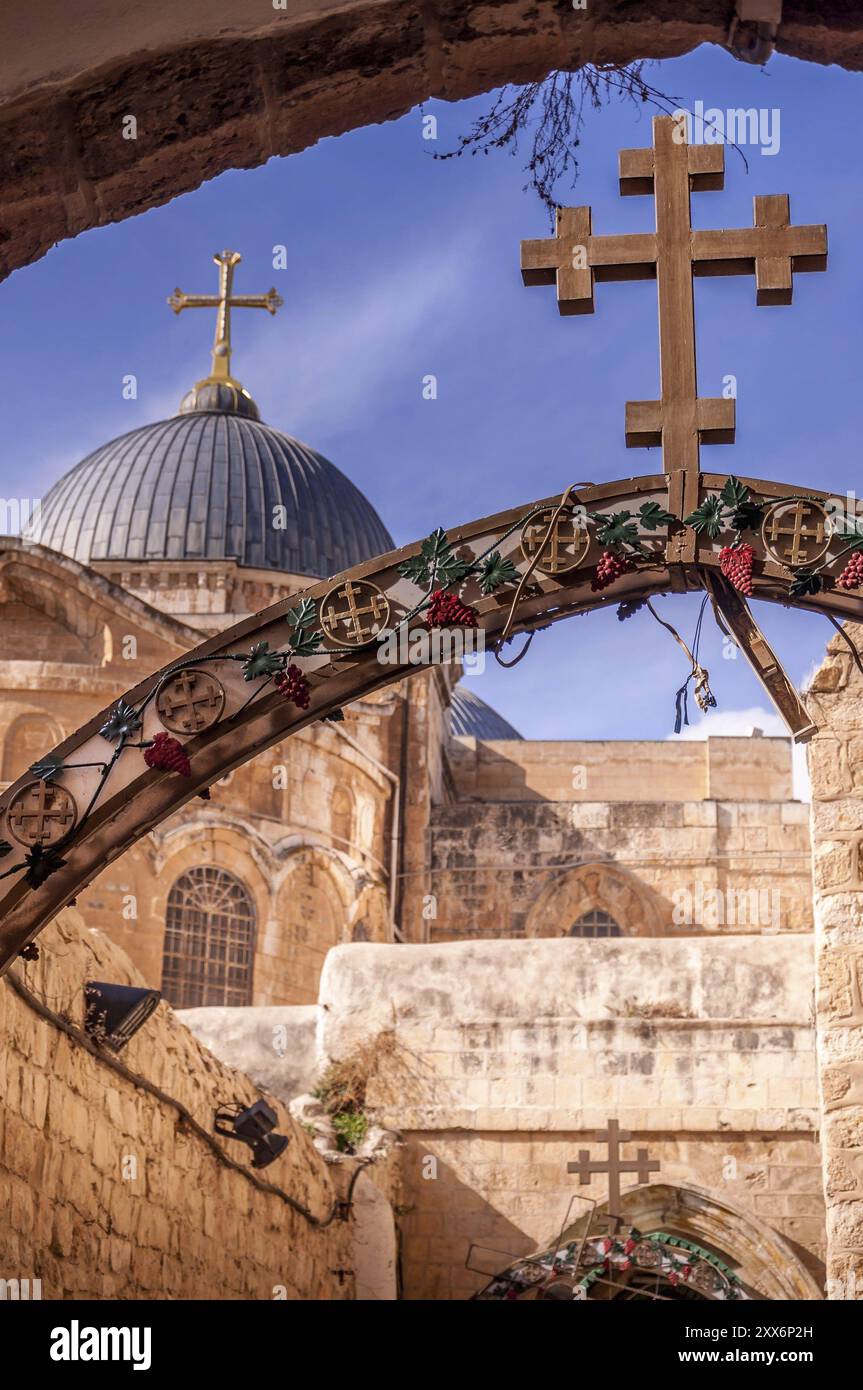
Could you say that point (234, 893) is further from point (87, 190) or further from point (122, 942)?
point (87, 190)

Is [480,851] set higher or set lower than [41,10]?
higher

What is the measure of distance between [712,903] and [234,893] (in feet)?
19.9

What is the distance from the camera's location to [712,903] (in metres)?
23.3

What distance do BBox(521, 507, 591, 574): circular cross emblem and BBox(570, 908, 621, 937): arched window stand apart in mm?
19420

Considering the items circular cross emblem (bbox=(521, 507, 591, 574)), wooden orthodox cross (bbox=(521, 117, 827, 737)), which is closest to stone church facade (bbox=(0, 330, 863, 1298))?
wooden orthodox cross (bbox=(521, 117, 827, 737))

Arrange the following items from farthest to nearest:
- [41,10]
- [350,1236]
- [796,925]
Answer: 1. [796,925]
2. [350,1236]
3. [41,10]

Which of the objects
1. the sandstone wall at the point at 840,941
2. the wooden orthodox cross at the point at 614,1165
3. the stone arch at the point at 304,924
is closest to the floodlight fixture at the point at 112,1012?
the sandstone wall at the point at 840,941

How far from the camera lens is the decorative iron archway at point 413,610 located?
413 centimetres

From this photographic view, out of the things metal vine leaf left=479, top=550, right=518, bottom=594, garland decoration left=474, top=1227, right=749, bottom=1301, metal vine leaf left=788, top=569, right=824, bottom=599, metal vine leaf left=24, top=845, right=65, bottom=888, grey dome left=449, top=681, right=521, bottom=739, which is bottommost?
garland decoration left=474, top=1227, right=749, bottom=1301

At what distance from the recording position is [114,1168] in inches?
317

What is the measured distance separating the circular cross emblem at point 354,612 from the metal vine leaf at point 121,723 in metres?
0.47

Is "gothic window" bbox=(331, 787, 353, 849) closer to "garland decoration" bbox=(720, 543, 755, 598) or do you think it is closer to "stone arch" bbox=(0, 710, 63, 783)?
"stone arch" bbox=(0, 710, 63, 783)

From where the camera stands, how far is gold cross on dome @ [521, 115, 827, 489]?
4.37m
